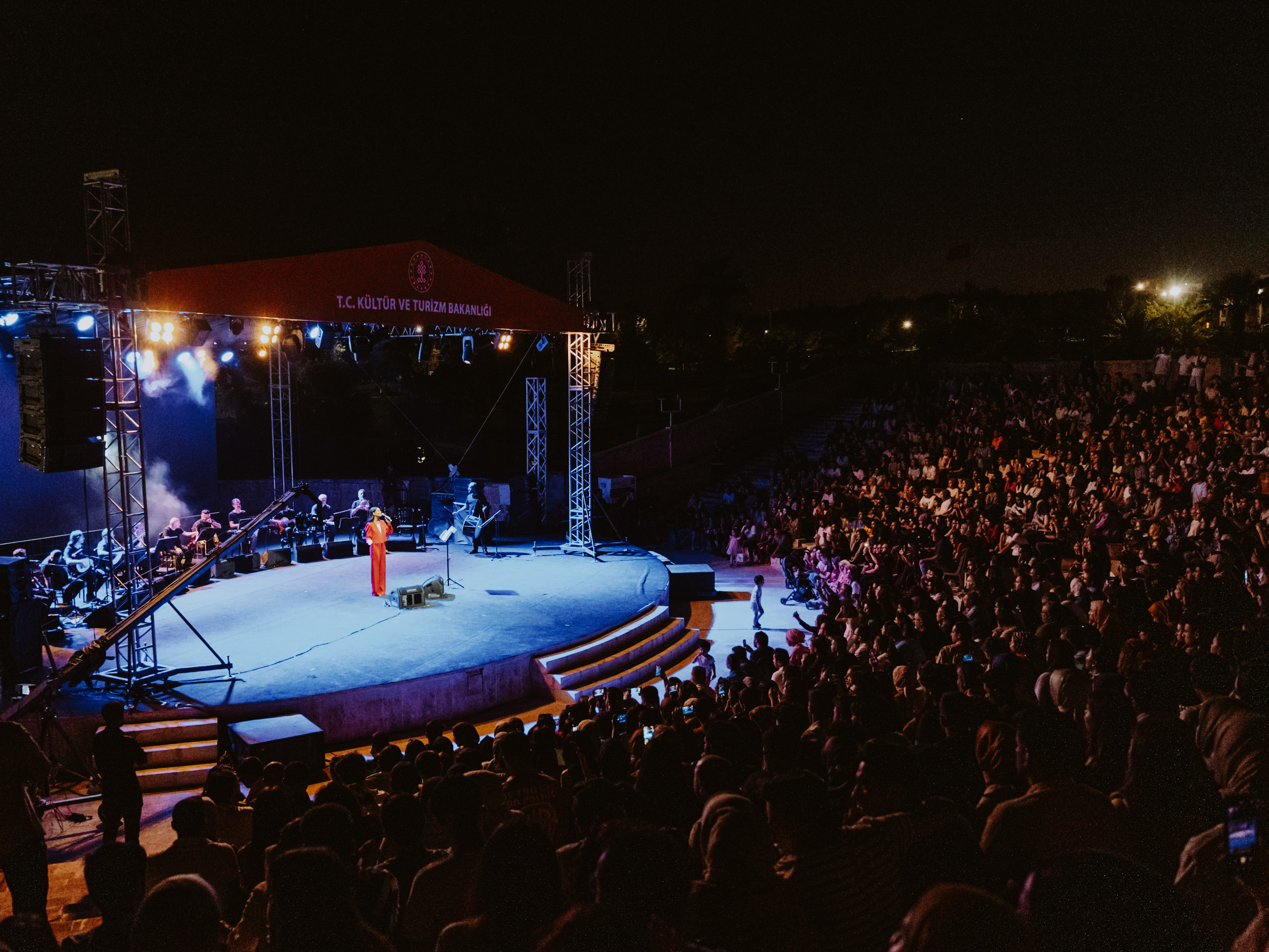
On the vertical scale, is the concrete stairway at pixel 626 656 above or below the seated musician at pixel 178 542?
below

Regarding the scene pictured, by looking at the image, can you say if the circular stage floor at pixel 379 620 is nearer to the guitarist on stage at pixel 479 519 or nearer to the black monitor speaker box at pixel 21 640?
the guitarist on stage at pixel 479 519

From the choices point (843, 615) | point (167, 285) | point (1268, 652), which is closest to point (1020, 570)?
point (843, 615)

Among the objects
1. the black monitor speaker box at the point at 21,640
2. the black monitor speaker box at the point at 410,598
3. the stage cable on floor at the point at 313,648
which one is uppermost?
the black monitor speaker box at the point at 21,640

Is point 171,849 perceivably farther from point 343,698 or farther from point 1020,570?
point 1020,570

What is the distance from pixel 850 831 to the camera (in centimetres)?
236

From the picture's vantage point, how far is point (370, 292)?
40.7ft

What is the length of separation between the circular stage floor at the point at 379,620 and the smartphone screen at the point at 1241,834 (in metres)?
7.92

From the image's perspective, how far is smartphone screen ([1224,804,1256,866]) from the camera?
7.69 ft

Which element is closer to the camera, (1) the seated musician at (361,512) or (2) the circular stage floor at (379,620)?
(2) the circular stage floor at (379,620)

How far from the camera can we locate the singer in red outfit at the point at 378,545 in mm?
12344

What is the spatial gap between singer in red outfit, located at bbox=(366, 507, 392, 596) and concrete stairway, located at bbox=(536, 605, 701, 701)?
3.77 m

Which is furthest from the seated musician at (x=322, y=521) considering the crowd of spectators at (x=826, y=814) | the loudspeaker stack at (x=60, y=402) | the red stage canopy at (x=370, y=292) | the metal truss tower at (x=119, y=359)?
the crowd of spectators at (x=826, y=814)

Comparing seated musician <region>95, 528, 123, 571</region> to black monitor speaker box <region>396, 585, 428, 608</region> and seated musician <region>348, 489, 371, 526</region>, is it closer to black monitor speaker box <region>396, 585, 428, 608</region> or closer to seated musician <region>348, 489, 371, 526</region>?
black monitor speaker box <region>396, 585, 428, 608</region>

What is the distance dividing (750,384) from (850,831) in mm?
29323
